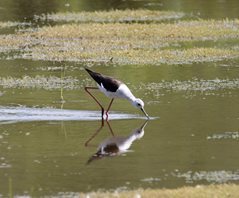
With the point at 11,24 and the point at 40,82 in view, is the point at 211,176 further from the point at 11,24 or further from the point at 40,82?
the point at 11,24

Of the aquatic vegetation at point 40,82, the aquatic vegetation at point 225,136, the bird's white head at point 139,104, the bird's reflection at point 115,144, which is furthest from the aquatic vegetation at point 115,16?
the aquatic vegetation at point 225,136

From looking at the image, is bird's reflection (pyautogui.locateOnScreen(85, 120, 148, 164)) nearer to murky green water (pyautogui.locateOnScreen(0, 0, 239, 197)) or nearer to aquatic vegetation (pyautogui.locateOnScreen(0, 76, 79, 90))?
murky green water (pyautogui.locateOnScreen(0, 0, 239, 197))

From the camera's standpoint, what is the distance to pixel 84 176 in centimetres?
1160

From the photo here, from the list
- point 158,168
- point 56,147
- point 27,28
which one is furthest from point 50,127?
point 27,28

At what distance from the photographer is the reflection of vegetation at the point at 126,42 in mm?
23156

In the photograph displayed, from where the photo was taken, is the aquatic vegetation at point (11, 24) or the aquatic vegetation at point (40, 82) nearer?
the aquatic vegetation at point (40, 82)

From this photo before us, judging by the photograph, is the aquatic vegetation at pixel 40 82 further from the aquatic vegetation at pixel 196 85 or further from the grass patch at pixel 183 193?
the grass patch at pixel 183 193

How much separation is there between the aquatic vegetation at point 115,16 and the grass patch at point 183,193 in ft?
68.5

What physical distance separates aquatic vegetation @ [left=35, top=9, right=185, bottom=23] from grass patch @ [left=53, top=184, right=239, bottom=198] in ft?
68.5

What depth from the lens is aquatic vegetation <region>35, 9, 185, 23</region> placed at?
1257 inches

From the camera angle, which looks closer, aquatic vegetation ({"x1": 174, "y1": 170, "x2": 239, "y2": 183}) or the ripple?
aquatic vegetation ({"x1": 174, "y1": 170, "x2": 239, "y2": 183})

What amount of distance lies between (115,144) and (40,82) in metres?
6.41

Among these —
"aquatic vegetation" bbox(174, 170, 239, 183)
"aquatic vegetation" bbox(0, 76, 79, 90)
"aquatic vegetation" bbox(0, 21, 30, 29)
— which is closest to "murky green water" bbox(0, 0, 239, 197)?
"aquatic vegetation" bbox(174, 170, 239, 183)

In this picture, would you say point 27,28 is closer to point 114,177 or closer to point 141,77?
point 141,77
